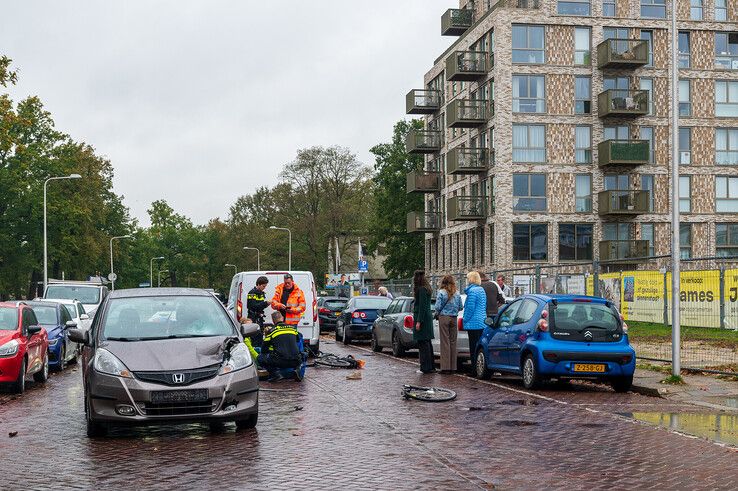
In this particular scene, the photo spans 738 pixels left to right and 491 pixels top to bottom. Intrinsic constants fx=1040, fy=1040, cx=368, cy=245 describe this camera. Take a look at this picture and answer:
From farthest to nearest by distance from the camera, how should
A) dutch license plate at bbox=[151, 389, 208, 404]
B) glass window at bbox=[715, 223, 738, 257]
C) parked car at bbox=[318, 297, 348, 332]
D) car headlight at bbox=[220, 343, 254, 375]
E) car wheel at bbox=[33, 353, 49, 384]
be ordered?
glass window at bbox=[715, 223, 738, 257] < parked car at bbox=[318, 297, 348, 332] < car wheel at bbox=[33, 353, 49, 384] < car headlight at bbox=[220, 343, 254, 375] < dutch license plate at bbox=[151, 389, 208, 404]

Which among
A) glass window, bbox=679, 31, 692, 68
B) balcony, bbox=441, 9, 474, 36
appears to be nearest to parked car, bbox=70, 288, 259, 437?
glass window, bbox=679, 31, 692, 68

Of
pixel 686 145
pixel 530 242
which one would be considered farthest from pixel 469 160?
pixel 686 145

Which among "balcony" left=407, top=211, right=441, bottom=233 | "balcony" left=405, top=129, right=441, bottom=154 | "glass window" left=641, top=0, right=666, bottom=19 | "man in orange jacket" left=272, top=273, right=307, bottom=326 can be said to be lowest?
"man in orange jacket" left=272, top=273, right=307, bottom=326

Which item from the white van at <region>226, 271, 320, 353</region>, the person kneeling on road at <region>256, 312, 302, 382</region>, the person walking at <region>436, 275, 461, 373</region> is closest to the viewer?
the person kneeling on road at <region>256, 312, 302, 382</region>

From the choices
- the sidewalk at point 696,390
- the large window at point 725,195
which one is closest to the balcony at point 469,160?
the large window at point 725,195

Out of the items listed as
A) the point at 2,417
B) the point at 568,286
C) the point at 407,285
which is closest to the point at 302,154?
the point at 407,285

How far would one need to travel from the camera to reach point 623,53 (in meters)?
53.6

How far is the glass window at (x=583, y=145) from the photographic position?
2165 inches

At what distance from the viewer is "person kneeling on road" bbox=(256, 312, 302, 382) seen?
17.0 m

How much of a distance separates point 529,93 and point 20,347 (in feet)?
139

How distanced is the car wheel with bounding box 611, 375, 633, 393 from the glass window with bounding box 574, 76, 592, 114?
4063cm

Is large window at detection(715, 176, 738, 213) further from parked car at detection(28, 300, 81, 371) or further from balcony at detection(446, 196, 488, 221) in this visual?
parked car at detection(28, 300, 81, 371)

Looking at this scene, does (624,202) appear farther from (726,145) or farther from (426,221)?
(426,221)

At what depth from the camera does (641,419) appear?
1239cm
